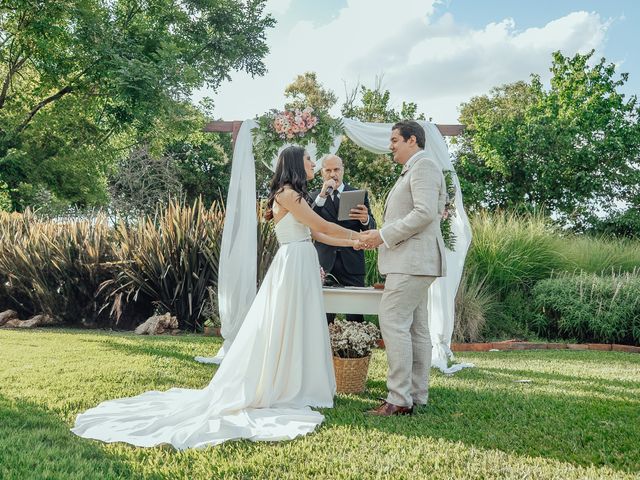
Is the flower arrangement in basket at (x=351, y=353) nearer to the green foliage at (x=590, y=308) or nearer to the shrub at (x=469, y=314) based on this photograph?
the shrub at (x=469, y=314)

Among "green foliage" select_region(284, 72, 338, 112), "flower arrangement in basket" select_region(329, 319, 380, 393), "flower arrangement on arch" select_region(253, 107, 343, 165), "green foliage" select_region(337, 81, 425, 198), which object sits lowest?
"flower arrangement in basket" select_region(329, 319, 380, 393)

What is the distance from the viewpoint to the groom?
4035 mm

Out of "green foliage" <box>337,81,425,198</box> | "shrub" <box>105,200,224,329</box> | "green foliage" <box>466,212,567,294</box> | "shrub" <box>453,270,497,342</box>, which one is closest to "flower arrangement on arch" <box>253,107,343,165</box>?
"shrub" <box>105,200,224,329</box>

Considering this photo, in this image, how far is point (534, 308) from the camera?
31.7ft

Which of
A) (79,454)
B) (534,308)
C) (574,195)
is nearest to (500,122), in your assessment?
(574,195)

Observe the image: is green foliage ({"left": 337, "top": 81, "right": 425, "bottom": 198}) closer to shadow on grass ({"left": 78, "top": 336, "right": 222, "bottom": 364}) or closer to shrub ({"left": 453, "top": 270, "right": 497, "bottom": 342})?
shrub ({"left": 453, "top": 270, "right": 497, "bottom": 342})

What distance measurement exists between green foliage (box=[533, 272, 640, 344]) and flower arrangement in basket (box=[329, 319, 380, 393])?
5.15 meters

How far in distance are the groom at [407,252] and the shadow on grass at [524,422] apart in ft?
0.86

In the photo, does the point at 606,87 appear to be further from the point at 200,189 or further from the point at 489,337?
the point at 200,189

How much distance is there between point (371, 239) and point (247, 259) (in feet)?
8.09

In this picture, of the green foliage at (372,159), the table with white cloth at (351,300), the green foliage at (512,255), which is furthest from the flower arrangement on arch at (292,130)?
the green foliage at (372,159)

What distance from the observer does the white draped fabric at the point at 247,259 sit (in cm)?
639

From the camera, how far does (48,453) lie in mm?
3084

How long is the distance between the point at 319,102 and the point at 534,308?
50.7 feet
